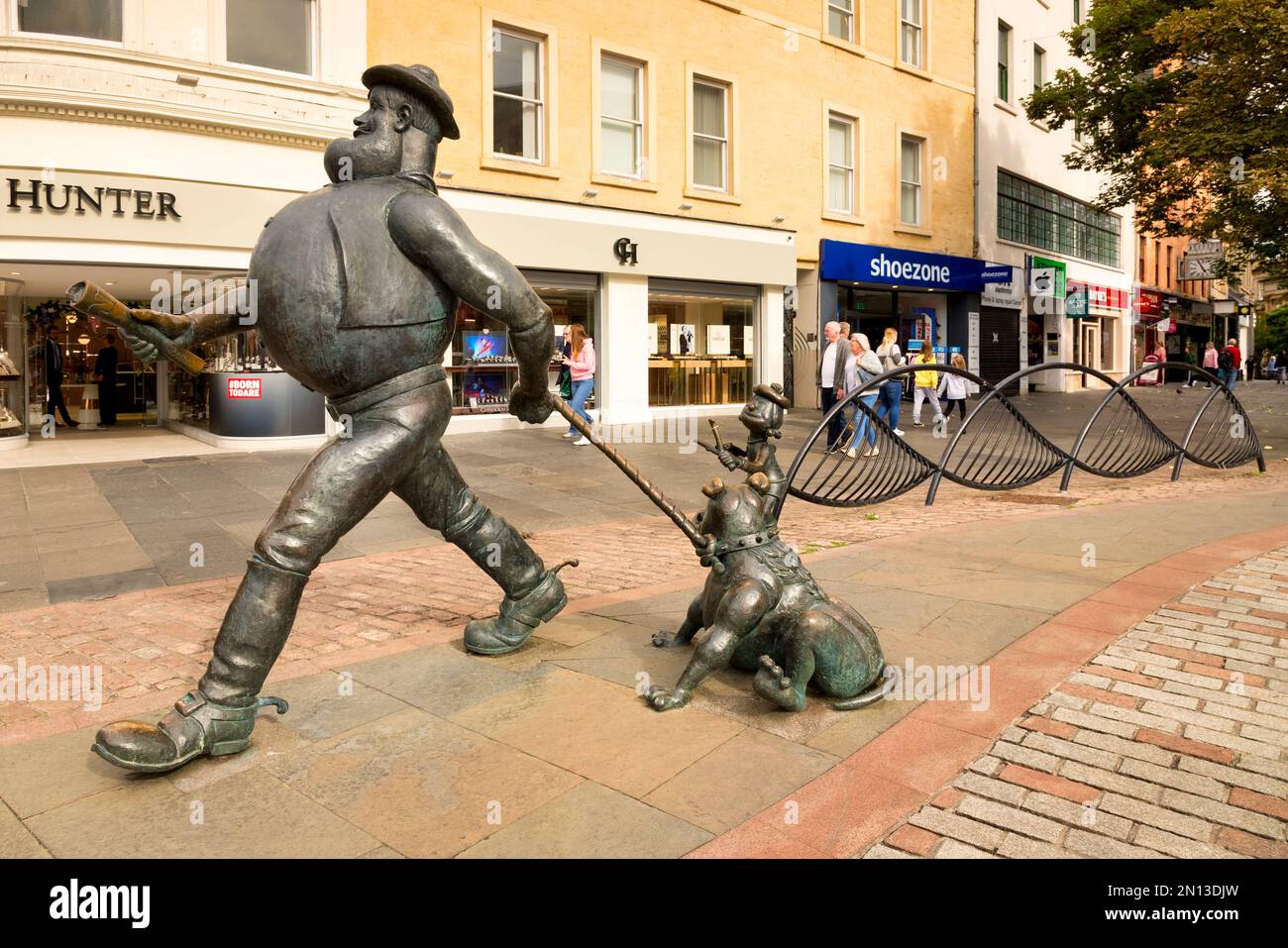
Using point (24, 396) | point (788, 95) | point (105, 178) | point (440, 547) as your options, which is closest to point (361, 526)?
point (440, 547)

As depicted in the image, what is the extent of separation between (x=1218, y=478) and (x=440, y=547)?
28.2ft

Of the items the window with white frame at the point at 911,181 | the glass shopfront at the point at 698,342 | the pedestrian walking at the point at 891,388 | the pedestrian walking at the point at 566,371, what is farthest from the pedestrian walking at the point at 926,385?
the window with white frame at the point at 911,181

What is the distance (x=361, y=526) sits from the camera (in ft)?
23.8

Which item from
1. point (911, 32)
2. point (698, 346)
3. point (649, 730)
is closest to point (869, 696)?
point (649, 730)

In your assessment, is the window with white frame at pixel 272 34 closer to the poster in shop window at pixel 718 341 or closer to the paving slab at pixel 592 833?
the poster in shop window at pixel 718 341

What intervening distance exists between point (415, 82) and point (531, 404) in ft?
3.81

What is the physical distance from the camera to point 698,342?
18547 mm

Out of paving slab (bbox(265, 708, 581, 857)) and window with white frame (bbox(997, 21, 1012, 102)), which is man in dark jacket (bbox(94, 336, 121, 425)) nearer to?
paving slab (bbox(265, 708, 581, 857))

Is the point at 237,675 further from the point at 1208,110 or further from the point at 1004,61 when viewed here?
the point at 1004,61

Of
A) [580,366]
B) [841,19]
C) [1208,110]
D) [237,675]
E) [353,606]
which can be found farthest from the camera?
[841,19]

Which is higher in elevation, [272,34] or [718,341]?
[272,34]

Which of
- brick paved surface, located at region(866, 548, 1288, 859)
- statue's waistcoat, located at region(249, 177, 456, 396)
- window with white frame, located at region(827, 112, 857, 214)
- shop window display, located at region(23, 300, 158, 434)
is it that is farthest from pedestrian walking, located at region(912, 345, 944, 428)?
shop window display, located at region(23, 300, 158, 434)

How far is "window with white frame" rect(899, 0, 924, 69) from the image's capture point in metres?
22.0

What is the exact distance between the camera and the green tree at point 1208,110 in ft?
40.5
